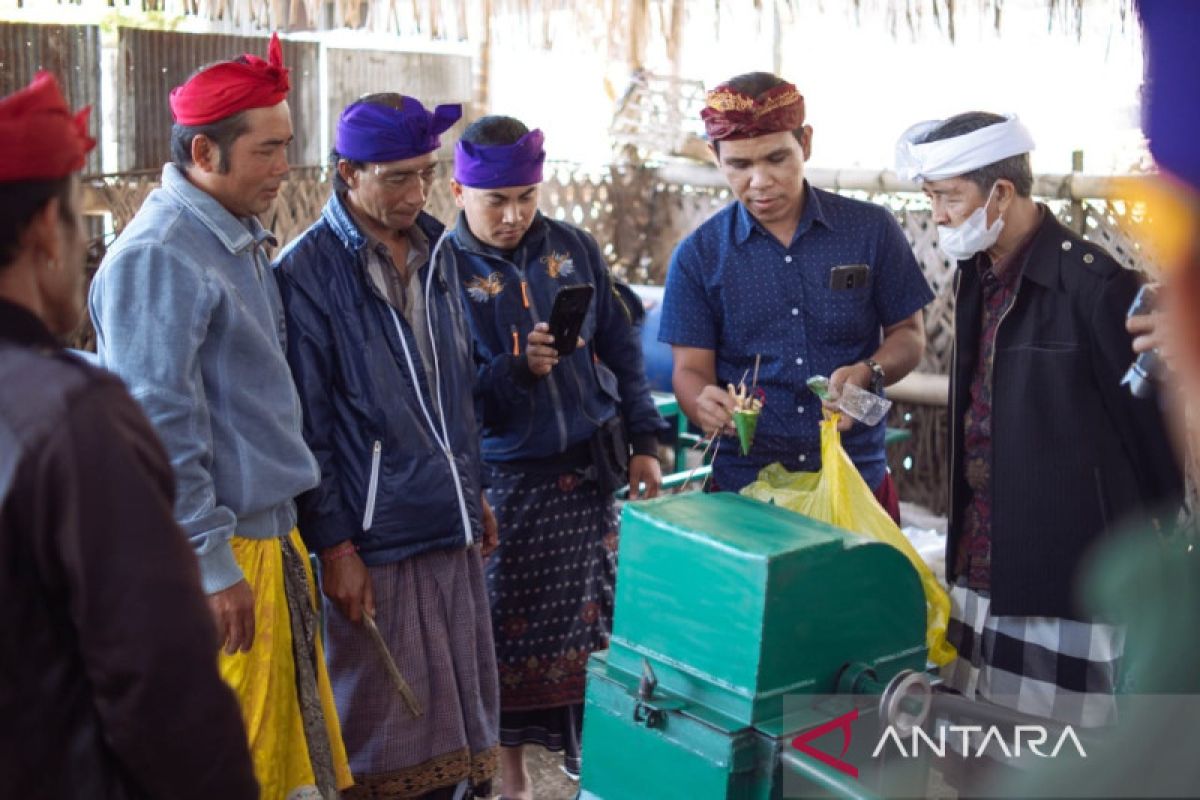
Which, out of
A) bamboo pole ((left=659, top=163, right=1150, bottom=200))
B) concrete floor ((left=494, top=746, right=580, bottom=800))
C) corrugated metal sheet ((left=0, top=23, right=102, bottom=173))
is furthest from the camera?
bamboo pole ((left=659, top=163, right=1150, bottom=200))

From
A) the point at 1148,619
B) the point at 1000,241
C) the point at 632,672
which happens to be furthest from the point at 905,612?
the point at 1000,241

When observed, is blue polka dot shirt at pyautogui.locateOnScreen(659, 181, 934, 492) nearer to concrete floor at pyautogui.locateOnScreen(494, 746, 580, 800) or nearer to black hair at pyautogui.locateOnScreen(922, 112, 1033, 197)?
→ black hair at pyautogui.locateOnScreen(922, 112, 1033, 197)

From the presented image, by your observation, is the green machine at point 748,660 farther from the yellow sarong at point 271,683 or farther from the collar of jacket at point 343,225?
the collar of jacket at point 343,225

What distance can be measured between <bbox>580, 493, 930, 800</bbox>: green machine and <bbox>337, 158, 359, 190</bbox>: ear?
137cm

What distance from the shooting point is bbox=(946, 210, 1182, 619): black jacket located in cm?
279

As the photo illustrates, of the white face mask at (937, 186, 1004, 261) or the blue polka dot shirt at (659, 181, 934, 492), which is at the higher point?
the white face mask at (937, 186, 1004, 261)

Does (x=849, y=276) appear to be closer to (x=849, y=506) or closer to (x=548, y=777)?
(x=849, y=506)

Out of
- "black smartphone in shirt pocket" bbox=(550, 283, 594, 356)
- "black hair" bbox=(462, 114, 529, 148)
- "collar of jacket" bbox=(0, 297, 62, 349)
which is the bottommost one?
"black smartphone in shirt pocket" bbox=(550, 283, 594, 356)

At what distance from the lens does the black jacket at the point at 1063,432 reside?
2.79 meters

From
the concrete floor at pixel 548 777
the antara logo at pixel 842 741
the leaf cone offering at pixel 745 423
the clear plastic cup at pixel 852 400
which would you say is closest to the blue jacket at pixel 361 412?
the leaf cone offering at pixel 745 423

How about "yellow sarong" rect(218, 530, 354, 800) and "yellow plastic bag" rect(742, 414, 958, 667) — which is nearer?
"yellow sarong" rect(218, 530, 354, 800)

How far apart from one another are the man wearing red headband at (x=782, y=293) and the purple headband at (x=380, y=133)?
769 mm

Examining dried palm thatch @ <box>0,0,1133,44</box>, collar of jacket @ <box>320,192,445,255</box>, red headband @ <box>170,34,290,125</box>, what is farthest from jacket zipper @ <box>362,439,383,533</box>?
dried palm thatch @ <box>0,0,1133,44</box>

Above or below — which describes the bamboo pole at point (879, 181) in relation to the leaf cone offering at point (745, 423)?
above
